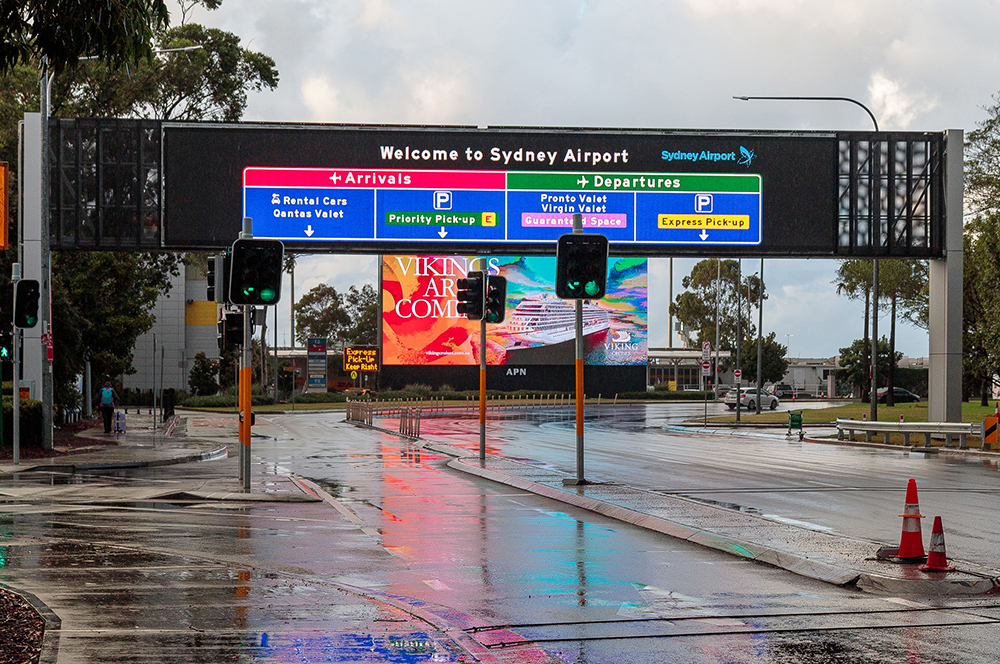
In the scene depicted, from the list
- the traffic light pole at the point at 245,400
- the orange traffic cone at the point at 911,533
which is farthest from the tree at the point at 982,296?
the orange traffic cone at the point at 911,533

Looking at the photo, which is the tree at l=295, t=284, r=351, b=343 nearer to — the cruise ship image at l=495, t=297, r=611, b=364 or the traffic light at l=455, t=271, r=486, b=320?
the cruise ship image at l=495, t=297, r=611, b=364

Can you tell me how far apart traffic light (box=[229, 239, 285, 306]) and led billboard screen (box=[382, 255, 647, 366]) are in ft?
207

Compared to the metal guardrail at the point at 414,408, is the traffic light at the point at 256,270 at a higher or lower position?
higher

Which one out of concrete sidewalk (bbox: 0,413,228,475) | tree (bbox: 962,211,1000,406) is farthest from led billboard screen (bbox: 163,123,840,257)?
tree (bbox: 962,211,1000,406)

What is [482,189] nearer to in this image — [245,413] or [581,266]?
[581,266]

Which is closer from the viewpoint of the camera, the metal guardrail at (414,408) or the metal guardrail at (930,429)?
the metal guardrail at (930,429)

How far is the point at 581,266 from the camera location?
1994cm

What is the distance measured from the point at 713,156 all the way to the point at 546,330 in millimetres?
58207

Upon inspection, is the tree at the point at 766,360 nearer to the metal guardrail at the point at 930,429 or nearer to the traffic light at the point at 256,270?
the metal guardrail at the point at 930,429

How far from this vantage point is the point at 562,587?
10297 mm

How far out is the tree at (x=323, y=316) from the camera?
12288 cm

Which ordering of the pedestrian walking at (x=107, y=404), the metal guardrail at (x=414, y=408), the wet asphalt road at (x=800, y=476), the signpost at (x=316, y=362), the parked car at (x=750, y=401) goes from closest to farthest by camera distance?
1. the wet asphalt road at (x=800, y=476)
2. the pedestrian walking at (x=107, y=404)
3. the metal guardrail at (x=414, y=408)
4. the signpost at (x=316, y=362)
5. the parked car at (x=750, y=401)

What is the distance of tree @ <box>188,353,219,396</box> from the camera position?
9150 centimetres

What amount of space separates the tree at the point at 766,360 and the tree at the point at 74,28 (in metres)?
100
